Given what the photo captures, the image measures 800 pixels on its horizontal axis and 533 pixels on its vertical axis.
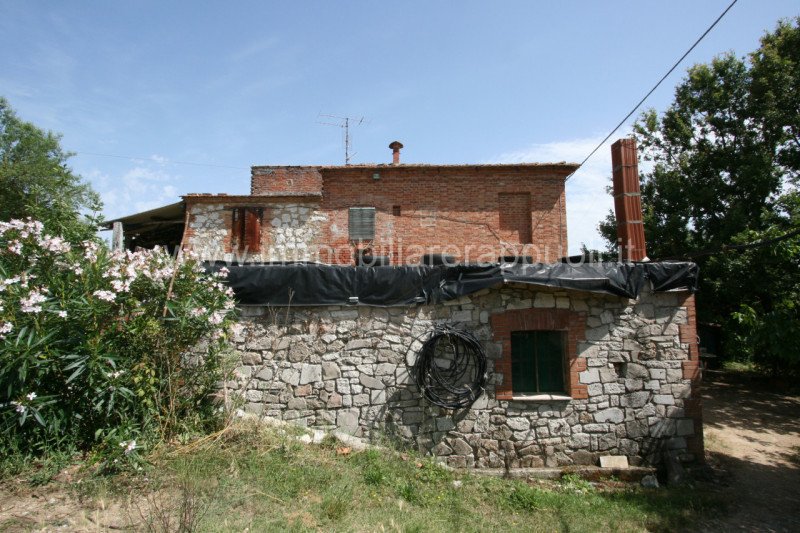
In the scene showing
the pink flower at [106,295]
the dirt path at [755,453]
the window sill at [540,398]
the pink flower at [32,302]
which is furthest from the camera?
the window sill at [540,398]

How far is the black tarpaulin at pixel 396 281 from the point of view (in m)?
6.75

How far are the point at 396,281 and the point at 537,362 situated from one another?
102 inches

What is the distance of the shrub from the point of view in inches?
182

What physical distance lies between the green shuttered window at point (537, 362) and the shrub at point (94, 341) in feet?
14.2

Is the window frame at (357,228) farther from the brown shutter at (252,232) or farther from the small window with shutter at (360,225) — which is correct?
the brown shutter at (252,232)

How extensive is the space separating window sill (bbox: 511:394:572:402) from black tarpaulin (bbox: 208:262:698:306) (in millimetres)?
1708

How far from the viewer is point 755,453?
26.8 ft

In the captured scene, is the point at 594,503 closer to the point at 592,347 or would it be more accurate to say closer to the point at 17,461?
the point at 592,347

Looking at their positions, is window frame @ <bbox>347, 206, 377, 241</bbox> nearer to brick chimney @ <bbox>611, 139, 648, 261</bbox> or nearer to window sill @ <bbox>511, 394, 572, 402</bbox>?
brick chimney @ <bbox>611, 139, 648, 261</bbox>

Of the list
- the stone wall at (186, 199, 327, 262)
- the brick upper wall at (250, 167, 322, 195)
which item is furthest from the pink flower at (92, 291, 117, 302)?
the brick upper wall at (250, 167, 322, 195)

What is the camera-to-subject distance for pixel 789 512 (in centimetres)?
602

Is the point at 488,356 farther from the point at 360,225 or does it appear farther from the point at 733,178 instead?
the point at 733,178

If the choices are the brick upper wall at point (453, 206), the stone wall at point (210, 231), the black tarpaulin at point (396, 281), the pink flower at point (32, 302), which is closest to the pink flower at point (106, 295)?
the pink flower at point (32, 302)

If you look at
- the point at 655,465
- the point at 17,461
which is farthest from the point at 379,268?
the point at 655,465
